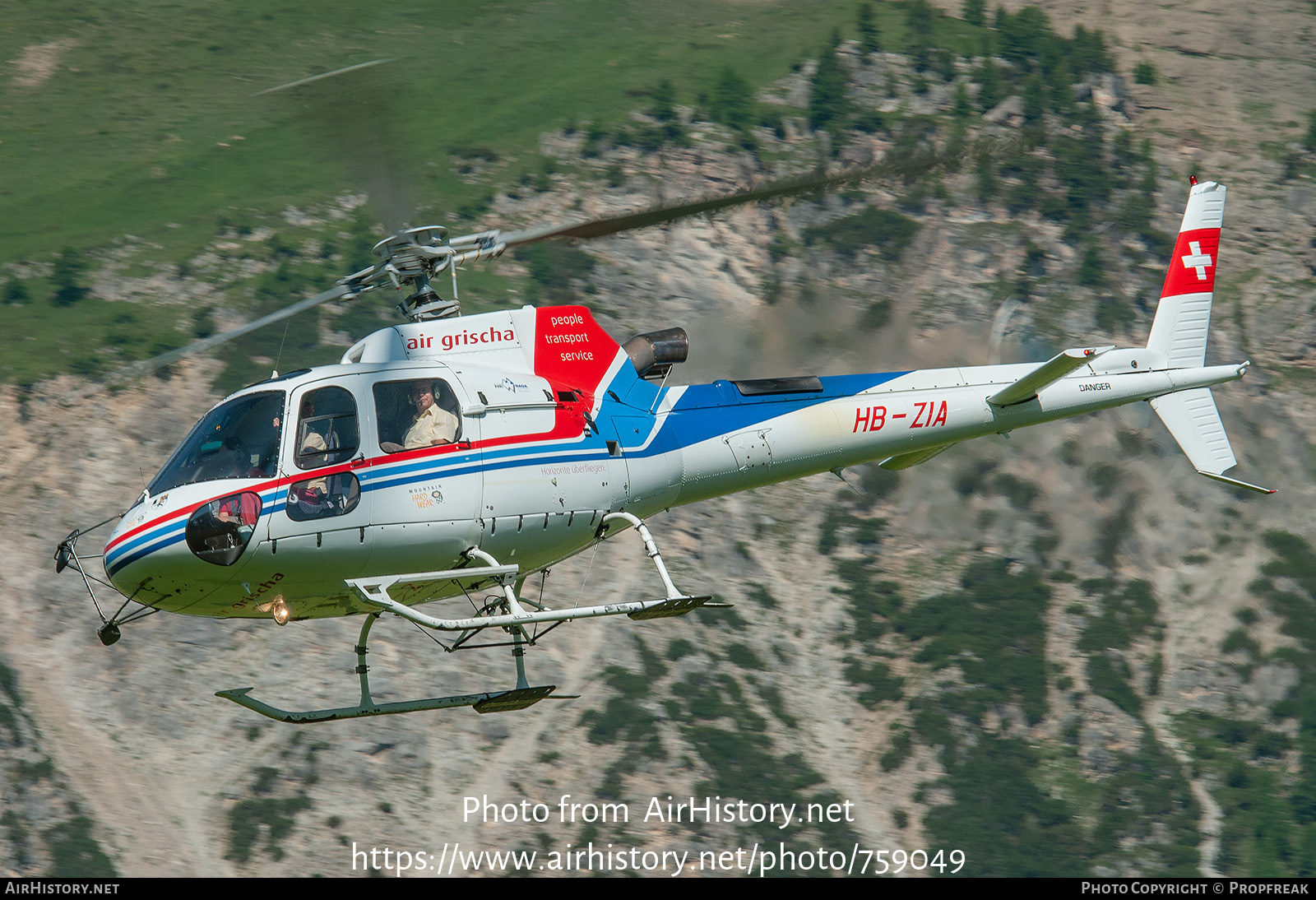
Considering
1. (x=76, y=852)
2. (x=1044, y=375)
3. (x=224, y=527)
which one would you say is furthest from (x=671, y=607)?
(x=76, y=852)

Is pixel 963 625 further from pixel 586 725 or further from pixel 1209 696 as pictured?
pixel 586 725

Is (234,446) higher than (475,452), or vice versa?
(234,446)

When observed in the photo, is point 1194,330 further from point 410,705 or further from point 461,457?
point 410,705

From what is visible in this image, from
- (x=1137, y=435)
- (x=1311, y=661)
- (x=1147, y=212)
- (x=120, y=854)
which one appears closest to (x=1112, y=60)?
(x=1147, y=212)

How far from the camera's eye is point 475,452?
1534 cm

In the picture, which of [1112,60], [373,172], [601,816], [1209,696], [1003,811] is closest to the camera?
[373,172]

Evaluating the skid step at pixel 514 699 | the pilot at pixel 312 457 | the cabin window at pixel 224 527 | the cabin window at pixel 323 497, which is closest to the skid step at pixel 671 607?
the skid step at pixel 514 699

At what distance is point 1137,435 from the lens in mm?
54625

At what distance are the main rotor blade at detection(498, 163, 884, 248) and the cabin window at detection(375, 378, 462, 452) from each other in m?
1.82

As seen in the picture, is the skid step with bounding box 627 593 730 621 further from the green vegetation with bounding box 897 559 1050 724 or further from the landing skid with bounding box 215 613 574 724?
the green vegetation with bounding box 897 559 1050 724

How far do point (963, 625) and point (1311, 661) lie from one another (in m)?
14.6

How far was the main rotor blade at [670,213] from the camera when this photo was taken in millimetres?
15336

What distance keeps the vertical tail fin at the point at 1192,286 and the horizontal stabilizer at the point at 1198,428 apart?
0.54m

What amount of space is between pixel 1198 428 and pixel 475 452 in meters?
11.7
